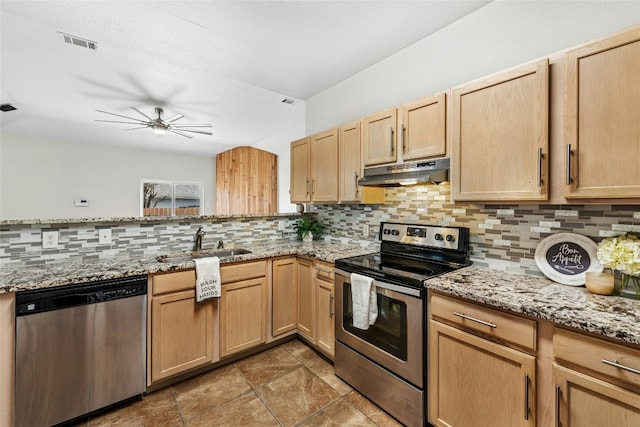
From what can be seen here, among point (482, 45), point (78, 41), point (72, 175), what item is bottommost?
point (72, 175)

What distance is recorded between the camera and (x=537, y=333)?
3.84 ft

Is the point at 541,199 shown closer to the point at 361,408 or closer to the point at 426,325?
the point at 426,325

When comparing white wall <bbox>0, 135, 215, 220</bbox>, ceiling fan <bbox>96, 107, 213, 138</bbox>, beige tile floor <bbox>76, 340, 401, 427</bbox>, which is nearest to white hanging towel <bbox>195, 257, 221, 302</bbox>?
beige tile floor <bbox>76, 340, 401, 427</bbox>

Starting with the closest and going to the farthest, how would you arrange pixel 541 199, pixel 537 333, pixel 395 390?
pixel 537 333
pixel 541 199
pixel 395 390

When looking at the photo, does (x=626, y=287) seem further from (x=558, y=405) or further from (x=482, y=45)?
(x=482, y=45)

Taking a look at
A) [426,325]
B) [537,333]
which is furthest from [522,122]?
[426,325]

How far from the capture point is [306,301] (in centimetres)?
251

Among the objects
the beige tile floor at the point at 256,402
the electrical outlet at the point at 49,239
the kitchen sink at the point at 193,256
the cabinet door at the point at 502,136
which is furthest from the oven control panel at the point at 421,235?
the electrical outlet at the point at 49,239

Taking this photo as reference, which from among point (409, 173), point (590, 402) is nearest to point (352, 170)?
point (409, 173)

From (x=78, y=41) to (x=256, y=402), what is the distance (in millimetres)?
3106

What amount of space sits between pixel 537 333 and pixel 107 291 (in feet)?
7.63

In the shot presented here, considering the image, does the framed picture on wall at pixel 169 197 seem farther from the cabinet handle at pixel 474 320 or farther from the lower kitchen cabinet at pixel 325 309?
the cabinet handle at pixel 474 320

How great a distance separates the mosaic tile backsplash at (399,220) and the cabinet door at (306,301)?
0.63 m

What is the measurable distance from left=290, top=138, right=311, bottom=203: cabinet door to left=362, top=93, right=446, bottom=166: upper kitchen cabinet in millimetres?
789
